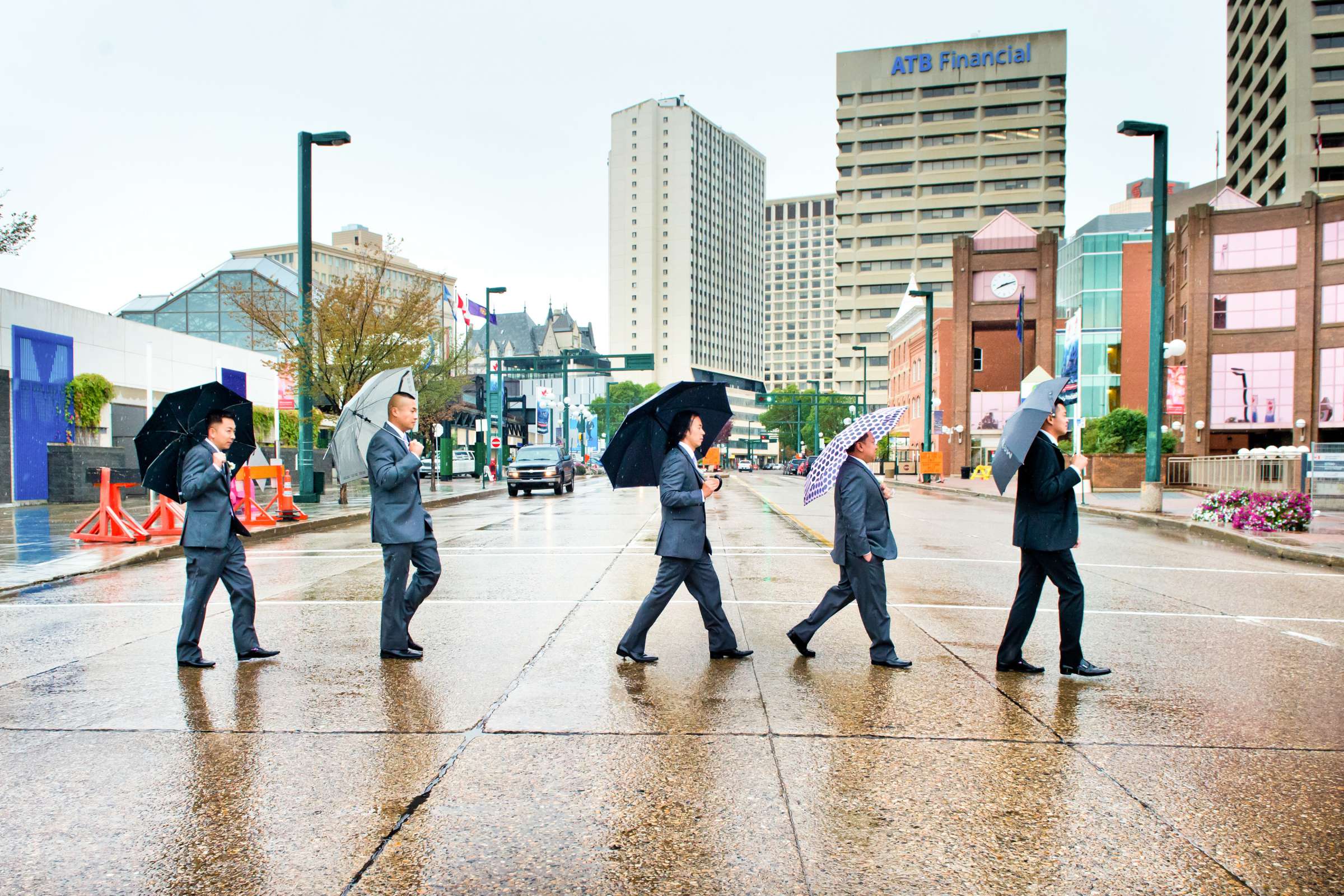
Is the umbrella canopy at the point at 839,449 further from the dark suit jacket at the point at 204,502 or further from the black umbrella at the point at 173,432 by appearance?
the black umbrella at the point at 173,432

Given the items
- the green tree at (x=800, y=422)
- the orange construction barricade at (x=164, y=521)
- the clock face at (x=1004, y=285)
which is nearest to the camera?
the orange construction barricade at (x=164, y=521)

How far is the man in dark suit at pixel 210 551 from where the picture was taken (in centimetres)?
668

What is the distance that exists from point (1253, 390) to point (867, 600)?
172 ft

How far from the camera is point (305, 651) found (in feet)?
23.9

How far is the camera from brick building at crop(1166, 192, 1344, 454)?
159 feet

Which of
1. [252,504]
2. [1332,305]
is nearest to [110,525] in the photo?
[252,504]

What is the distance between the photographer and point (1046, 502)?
6.22 m

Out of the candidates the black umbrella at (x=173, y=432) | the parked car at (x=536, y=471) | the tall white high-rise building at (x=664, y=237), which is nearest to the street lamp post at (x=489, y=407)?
the parked car at (x=536, y=471)

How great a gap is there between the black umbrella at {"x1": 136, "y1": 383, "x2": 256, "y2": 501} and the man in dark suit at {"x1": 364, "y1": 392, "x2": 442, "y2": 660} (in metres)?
1.37

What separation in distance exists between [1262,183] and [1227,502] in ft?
231

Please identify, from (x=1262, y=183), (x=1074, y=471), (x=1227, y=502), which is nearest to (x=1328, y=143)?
(x=1262, y=183)

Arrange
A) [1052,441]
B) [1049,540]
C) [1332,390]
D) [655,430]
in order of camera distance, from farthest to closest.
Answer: [1332,390]
[655,430]
[1052,441]
[1049,540]

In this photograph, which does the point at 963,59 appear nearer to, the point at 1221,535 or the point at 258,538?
the point at 1221,535

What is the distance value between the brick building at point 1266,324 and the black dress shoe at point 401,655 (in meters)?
49.2
